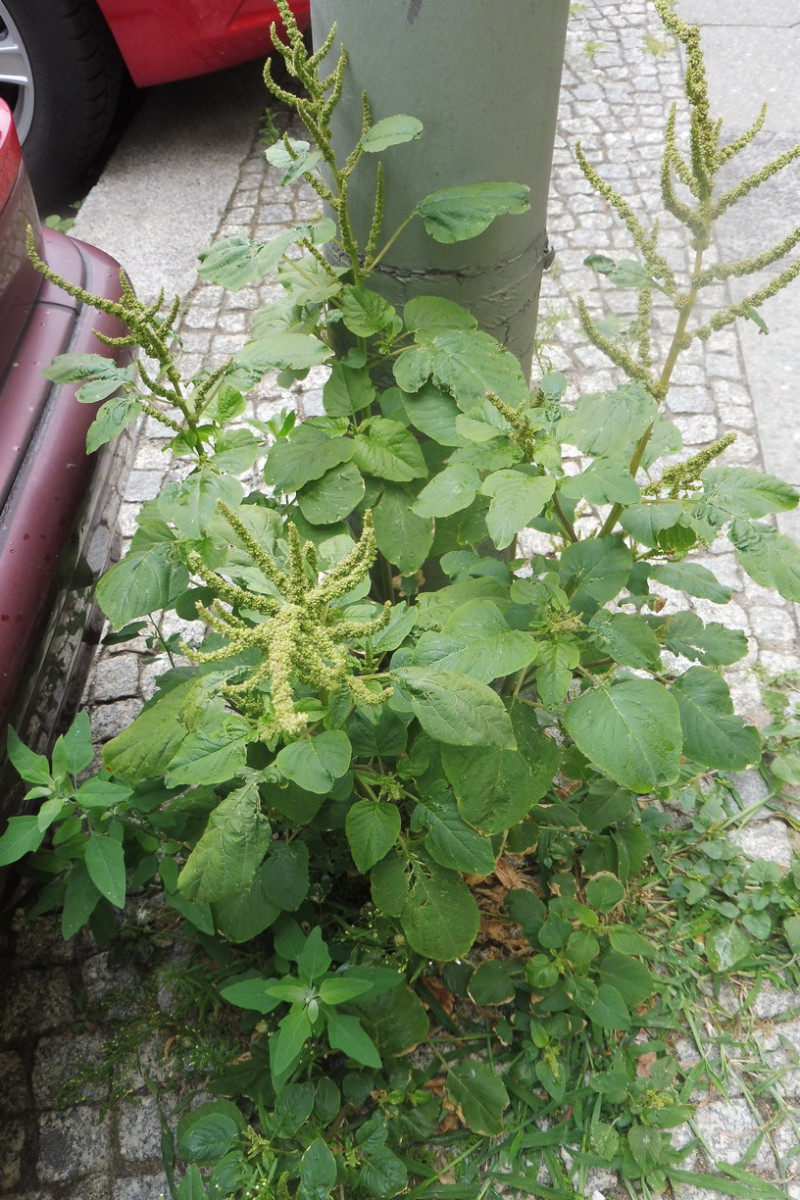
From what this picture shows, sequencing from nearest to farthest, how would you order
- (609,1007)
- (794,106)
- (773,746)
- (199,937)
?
(609,1007) < (199,937) < (773,746) < (794,106)

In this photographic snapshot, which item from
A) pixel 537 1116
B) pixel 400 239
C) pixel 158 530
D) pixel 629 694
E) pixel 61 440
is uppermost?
pixel 400 239

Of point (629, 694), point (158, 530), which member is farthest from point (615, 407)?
point (158, 530)

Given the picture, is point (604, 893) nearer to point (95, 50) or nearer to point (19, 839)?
point (19, 839)

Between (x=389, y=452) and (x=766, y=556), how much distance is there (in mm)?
815

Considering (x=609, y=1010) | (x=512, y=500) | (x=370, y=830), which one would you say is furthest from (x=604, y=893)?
(x=512, y=500)

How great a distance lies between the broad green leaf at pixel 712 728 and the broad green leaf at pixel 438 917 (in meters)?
0.54

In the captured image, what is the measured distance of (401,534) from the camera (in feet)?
6.66

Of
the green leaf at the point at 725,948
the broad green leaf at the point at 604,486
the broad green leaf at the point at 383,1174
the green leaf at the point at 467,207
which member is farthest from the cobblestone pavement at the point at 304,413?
the green leaf at the point at 467,207

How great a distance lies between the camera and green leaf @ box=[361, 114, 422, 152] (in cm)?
173

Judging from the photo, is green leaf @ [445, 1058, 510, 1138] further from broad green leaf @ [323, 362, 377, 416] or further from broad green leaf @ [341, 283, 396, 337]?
broad green leaf @ [341, 283, 396, 337]

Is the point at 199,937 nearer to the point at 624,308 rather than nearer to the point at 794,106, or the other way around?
the point at 624,308

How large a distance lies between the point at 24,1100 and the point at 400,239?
217cm

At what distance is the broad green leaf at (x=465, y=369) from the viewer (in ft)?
6.21

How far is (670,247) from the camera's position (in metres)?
4.38
